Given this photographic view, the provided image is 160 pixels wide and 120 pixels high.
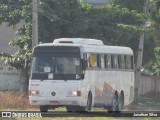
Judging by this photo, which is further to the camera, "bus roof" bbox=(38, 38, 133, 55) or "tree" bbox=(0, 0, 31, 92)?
"tree" bbox=(0, 0, 31, 92)

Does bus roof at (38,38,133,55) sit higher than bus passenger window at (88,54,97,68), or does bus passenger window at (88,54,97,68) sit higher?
bus roof at (38,38,133,55)

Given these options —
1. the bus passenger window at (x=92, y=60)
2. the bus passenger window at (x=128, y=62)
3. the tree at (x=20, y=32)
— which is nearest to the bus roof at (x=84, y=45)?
the bus passenger window at (x=92, y=60)

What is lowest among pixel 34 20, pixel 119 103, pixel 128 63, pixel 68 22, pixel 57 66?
pixel 119 103

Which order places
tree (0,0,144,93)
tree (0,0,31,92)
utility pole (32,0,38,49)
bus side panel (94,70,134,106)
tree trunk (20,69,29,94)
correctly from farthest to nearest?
tree (0,0,144,93) < tree trunk (20,69,29,94) < tree (0,0,31,92) < utility pole (32,0,38,49) < bus side panel (94,70,134,106)

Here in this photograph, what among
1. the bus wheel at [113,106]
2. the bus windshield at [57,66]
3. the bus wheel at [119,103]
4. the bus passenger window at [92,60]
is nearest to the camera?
the bus windshield at [57,66]

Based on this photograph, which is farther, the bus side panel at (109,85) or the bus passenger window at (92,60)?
the bus side panel at (109,85)

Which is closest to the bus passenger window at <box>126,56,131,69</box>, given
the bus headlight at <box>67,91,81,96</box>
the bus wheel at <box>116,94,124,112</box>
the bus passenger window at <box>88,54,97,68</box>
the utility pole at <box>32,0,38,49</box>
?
the bus wheel at <box>116,94,124,112</box>

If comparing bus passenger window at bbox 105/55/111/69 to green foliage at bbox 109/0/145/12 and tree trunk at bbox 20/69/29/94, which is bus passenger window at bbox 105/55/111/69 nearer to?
tree trunk at bbox 20/69/29/94

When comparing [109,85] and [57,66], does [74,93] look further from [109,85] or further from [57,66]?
[109,85]

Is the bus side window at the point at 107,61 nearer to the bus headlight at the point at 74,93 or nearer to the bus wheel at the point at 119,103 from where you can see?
the bus wheel at the point at 119,103

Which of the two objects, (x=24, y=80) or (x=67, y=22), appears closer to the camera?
(x=24, y=80)

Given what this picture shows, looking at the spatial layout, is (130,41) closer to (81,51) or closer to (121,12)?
(121,12)

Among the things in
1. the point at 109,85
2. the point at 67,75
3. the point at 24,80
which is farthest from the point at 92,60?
the point at 24,80

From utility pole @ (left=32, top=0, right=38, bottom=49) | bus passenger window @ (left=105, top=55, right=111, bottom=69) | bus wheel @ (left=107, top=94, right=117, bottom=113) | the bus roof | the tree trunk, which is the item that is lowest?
the tree trunk
